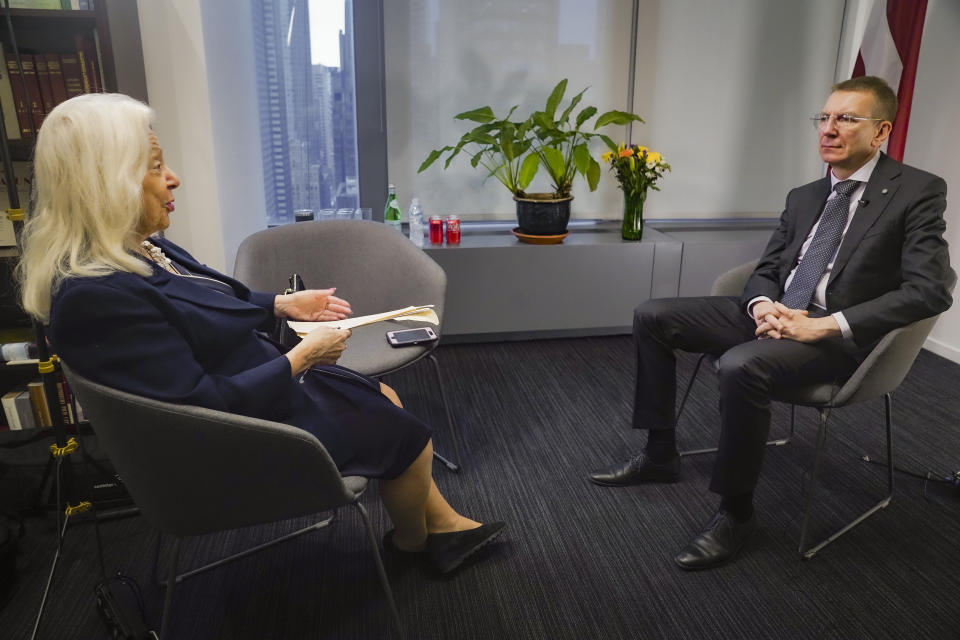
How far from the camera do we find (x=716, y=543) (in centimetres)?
196

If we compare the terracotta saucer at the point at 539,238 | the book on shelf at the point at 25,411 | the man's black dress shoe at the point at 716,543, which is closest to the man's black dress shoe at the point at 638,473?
the man's black dress shoe at the point at 716,543

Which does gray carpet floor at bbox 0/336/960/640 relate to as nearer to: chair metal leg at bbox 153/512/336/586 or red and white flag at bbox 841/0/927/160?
chair metal leg at bbox 153/512/336/586

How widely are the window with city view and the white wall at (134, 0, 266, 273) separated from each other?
0.74 ft

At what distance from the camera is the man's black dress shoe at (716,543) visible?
6.35 feet

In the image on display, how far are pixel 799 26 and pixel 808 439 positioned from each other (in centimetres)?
236

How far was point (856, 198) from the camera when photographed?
2.15m

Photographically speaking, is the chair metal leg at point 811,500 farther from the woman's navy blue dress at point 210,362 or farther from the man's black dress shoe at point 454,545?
the woman's navy blue dress at point 210,362

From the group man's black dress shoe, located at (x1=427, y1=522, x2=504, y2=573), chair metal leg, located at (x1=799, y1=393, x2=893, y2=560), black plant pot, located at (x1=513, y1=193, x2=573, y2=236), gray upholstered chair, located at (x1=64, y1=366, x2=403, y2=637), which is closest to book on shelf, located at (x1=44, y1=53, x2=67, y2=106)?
gray upholstered chair, located at (x1=64, y1=366, x2=403, y2=637)

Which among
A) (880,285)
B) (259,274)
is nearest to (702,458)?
(880,285)

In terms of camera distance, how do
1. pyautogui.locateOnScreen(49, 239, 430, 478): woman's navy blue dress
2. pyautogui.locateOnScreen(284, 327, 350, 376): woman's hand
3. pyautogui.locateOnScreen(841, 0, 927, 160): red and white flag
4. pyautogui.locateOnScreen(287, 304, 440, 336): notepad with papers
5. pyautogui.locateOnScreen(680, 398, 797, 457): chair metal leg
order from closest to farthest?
1. pyautogui.locateOnScreen(49, 239, 430, 478): woman's navy blue dress
2. pyautogui.locateOnScreen(284, 327, 350, 376): woman's hand
3. pyautogui.locateOnScreen(287, 304, 440, 336): notepad with papers
4. pyautogui.locateOnScreen(680, 398, 797, 457): chair metal leg
5. pyautogui.locateOnScreen(841, 0, 927, 160): red and white flag

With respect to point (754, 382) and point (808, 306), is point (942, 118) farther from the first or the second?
point (754, 382)

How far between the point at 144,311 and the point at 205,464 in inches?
11.9

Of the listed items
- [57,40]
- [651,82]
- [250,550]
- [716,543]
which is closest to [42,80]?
[57,40]

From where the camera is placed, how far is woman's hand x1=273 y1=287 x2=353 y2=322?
1.97 meters
